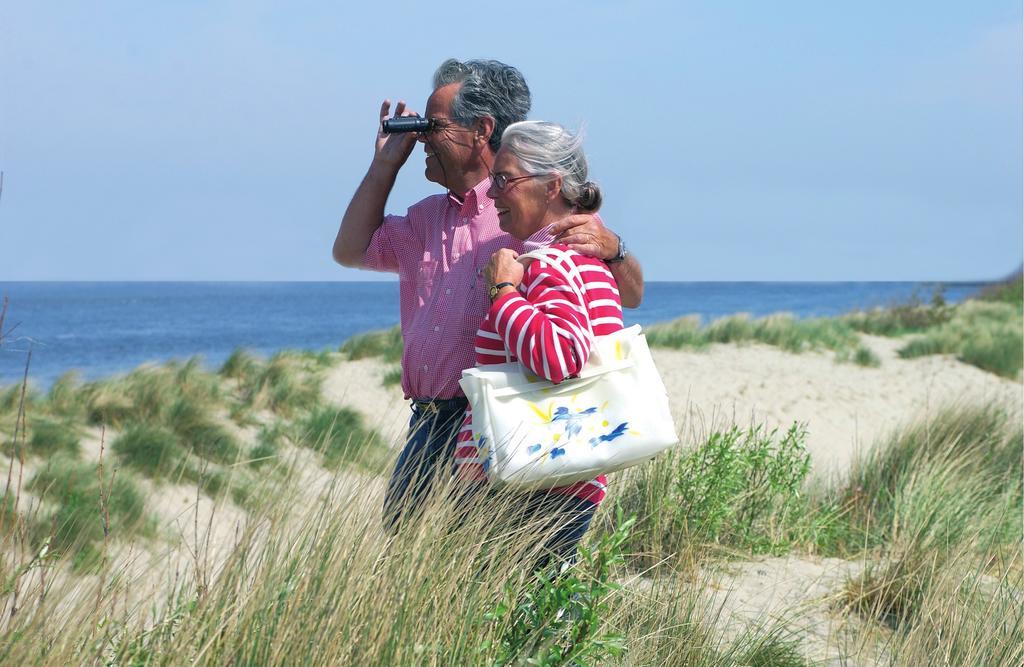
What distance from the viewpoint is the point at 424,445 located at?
9.31 ft

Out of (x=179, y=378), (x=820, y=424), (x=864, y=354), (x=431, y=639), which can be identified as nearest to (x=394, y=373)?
(x=179, y=378)

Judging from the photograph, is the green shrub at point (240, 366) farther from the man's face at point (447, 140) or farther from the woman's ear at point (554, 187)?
the woman's ear at point (554, 187)

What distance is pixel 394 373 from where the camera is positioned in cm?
1199

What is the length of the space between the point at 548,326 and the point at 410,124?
2.88ft

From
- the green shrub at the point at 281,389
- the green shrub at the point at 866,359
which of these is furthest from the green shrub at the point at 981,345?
the green shrub at the point at 281,389

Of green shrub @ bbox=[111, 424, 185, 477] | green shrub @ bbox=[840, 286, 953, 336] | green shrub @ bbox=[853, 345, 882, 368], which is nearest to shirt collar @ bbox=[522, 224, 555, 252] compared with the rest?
green shrub @ bbox=[111, 424, 185, 477]

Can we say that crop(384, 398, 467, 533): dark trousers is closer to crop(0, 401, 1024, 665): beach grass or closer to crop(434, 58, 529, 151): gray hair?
crop(0, 401, 1024, 665): beach grass

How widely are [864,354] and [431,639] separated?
14.2m

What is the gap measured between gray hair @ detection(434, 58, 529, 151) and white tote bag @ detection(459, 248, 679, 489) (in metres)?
0.61

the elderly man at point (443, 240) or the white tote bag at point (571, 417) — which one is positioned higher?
the elderly man at point (443, 240)

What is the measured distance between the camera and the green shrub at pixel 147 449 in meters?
7.22

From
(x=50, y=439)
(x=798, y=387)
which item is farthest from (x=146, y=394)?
(x=798, y=387)

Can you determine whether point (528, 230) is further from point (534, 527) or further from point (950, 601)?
point (950, 601)

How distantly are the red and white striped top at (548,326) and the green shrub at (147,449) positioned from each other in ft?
17.1
